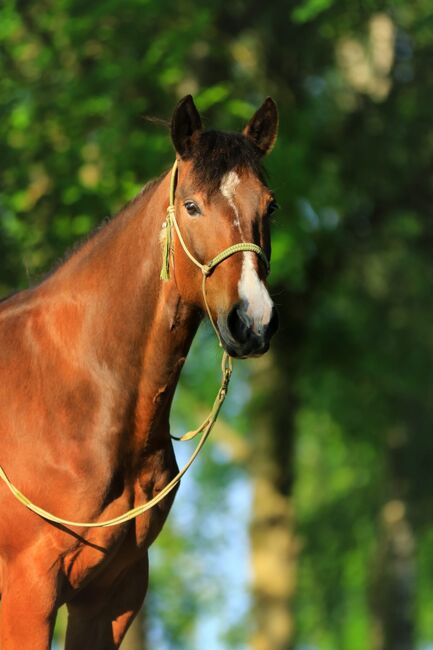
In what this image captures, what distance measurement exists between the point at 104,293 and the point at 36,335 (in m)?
0.36

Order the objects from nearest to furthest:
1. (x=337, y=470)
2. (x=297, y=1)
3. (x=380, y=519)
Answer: (x=297, y=1) < (x=380, y=519) < (x=337, y=470)

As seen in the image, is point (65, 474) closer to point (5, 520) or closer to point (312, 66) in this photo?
point (5, 520)

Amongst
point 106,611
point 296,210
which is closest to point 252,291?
point 106,611

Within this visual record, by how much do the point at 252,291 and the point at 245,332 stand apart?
0.17 meters

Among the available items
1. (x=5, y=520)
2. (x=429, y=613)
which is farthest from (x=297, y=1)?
(x=429, y=613)

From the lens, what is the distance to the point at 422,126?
16000 mm

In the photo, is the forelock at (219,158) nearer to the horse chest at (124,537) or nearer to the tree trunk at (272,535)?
the horse chest at (124,537)

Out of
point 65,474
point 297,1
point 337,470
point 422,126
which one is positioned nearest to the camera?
point 65,474

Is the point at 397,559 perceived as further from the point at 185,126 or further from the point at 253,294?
the point at 253,294

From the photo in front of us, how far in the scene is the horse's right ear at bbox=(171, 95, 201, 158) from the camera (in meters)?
5.58

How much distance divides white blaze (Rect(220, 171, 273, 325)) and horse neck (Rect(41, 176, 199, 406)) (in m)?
0.44

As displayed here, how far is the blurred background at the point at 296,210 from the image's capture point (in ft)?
41.3

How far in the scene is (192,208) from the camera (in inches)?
218

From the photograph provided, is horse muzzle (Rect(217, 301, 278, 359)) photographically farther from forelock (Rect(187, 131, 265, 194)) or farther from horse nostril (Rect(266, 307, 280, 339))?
forelock (Rect(187, 131, 265, 194))
